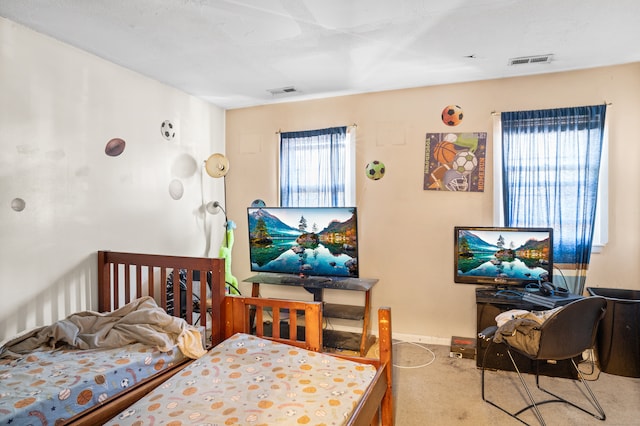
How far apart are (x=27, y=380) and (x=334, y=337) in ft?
7.38

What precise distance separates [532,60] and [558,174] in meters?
0.96

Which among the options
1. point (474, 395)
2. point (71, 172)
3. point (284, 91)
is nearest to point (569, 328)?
point (474, 395)

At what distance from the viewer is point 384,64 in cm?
294

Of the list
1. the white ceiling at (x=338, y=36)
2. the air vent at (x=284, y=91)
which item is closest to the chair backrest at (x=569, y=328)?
the white ceiling at (x=338, y=36)

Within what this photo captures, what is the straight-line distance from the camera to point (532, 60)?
9.41 ft

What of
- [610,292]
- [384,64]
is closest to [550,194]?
[610,292]

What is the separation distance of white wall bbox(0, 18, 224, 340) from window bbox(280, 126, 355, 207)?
1.10 m

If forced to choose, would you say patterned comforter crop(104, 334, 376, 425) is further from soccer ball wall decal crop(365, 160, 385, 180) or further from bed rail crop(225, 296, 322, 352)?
soccer ball wall decal crop(365, 160, 385, 180)

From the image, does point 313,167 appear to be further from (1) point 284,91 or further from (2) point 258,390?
(2) point 258,390

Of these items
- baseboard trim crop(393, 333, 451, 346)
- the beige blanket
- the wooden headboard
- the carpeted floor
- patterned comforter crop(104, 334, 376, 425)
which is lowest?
the carpeted floor

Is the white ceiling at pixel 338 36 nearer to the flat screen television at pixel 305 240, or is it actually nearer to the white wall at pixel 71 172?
the white wall at pixel 71 172

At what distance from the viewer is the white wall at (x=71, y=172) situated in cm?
227

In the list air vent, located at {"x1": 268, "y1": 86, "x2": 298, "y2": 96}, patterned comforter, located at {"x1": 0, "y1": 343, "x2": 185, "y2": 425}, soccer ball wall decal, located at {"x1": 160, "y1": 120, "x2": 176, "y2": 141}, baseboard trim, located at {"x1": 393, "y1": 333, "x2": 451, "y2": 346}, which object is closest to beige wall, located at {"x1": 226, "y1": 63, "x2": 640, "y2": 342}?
baseboard trim, located at {"x1": 393, "y1": 333, "x2": 451, "y2": 346}

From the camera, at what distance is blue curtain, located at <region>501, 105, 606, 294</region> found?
303 cm
